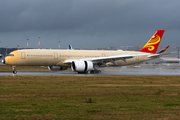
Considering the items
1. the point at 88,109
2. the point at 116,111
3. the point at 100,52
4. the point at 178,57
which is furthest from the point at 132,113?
the point at 178,57

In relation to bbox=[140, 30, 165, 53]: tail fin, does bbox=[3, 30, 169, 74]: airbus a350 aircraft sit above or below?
below

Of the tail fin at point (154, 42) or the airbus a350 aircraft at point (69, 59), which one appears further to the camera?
the tail fin at point (154, 42)

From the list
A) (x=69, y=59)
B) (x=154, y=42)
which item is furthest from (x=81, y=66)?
(x=154, y=42)

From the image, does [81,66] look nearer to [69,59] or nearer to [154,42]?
[69,59]

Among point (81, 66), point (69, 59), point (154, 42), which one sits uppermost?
point (154, 42)

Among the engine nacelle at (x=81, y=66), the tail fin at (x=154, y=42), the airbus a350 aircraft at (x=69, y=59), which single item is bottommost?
the engine nacelle at (x=81, y=66)

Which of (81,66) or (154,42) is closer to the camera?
(81,66)

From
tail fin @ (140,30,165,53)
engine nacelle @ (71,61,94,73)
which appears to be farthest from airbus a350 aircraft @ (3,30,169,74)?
tail fin @ (140,30,165,53)

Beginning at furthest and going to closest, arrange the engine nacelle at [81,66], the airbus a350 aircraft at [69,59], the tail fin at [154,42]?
1. the tail fin at [154,42]
2. the airbus a350 aircraft at [69,59]
3. the engine nacelle at [81,66]

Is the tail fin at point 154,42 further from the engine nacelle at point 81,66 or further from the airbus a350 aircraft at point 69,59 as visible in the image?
the engine nacelle at point 81,66

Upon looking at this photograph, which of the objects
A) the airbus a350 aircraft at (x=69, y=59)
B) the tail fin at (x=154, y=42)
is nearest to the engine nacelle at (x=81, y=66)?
the airbus a350 aircraft at (x=69, y=59)

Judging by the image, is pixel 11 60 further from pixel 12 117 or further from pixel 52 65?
pixel 12 117

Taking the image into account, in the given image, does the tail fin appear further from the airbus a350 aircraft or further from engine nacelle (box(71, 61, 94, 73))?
engine nacelle (box(71, 61, 94, 73))

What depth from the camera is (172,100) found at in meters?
14.0
